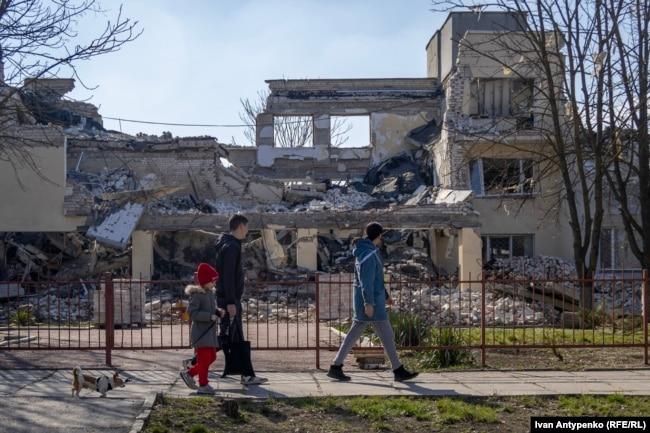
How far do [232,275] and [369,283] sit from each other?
4.81 ft

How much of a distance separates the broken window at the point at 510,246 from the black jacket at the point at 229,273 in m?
21.4

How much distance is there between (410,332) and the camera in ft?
38.8

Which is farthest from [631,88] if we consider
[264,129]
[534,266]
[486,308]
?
[264,129]

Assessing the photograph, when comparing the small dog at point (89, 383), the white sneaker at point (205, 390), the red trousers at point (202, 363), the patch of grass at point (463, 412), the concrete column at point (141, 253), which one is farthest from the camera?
the concrete column at point (141, 253)

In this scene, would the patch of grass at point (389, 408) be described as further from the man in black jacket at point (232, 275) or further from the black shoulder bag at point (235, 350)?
the man in black jacket at point (232, 275)

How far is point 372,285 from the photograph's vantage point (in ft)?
30.3

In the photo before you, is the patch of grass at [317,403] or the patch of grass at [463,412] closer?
the patch of grass at [463,412]

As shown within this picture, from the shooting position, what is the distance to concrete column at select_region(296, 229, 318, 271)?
2528 centimetres

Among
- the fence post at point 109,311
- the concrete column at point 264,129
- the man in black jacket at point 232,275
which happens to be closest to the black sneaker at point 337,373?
the man in black jacket at point 232,275

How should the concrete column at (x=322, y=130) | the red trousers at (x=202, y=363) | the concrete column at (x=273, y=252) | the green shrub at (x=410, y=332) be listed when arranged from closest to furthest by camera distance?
1. the red trousers at (x=202, y=363)
2. the green shrub at (x=410, y=332)
3. the concrete column at (x=273, y=252)
4. the concrete column at (x=322, y=130)

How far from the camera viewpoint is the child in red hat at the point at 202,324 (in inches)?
340

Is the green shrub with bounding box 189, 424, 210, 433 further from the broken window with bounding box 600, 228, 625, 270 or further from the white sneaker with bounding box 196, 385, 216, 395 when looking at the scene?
the broken window with bounding box 600, 228, 625, 270

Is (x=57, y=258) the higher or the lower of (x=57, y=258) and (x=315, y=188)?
the lower

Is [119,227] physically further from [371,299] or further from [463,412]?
[463,412]
